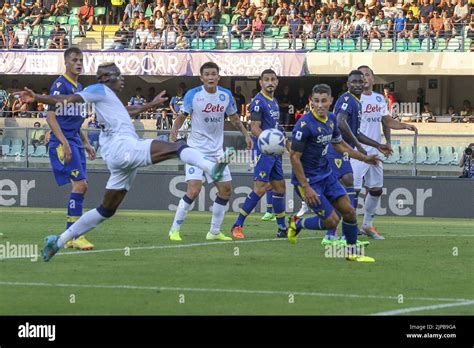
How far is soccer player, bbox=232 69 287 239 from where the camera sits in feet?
56.2

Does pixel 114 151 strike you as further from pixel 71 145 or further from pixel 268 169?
pixel 268 169

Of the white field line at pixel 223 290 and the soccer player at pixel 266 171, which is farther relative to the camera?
the soccer player at pixel 266 171

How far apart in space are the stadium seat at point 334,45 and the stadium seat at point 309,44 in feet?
1.98

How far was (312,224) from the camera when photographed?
14.0 metres

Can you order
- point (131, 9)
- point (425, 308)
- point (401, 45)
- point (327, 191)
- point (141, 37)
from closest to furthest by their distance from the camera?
point (425, 308), point (327, 191), point (401, 45), point (141, 37), point (131, 9)

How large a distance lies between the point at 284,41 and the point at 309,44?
87 centimetres

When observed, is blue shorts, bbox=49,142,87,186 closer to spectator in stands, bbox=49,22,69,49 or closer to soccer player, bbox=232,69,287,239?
soccer player, bbox=232,69,287,239

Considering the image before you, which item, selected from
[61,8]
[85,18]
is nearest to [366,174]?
[85,18]

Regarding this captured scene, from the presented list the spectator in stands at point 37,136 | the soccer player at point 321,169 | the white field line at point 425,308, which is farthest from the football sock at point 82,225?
the spectator in stands at point 37,136

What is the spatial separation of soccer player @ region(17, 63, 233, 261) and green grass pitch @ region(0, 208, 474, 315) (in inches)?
19.0

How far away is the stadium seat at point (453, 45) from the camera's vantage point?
3841cm

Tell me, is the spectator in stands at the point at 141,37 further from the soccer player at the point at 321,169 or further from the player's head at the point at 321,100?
the player's head at the point at 321,100

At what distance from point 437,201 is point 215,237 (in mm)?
9242

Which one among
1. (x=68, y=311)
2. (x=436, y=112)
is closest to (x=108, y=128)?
(x=68, y=311)
